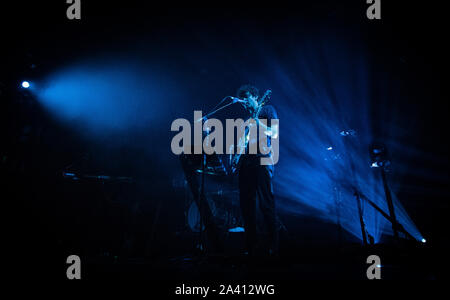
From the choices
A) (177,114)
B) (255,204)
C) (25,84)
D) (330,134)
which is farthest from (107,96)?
(330,134)

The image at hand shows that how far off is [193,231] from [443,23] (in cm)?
591

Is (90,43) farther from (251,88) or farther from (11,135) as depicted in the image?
(251,88)

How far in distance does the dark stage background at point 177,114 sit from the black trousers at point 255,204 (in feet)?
5.56

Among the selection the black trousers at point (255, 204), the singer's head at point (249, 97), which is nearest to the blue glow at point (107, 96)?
the singer's head at point (249, 97)

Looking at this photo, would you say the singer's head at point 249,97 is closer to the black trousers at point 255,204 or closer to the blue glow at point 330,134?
the black trousers at point 255,204

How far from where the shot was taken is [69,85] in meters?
5.95

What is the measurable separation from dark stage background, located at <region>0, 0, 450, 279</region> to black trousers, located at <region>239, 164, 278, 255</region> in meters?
1.69

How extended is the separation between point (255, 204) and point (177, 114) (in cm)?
437

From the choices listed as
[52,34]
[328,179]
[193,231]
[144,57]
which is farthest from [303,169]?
[52,34]

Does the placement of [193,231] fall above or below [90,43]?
below

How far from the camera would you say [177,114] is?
6707mm

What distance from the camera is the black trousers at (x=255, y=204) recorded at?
9.34 ft

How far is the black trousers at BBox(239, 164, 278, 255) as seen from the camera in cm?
285

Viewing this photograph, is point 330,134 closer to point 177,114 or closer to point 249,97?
point 249,97
